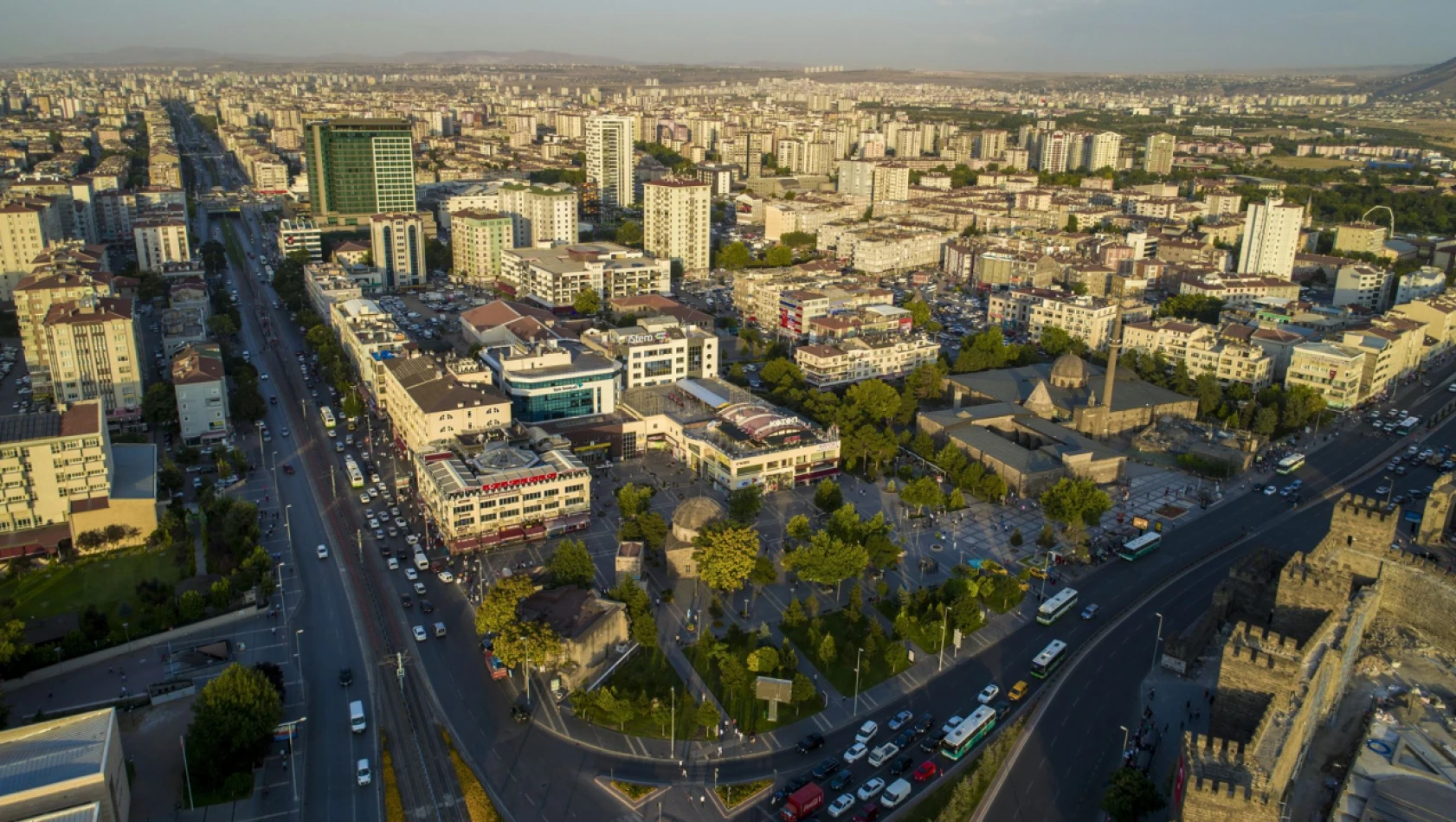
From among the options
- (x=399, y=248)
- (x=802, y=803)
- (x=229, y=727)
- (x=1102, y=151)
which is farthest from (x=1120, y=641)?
(x=1102, y=151)

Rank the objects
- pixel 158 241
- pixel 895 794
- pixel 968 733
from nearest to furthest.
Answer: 1. pixel 895 794
2. pixel 968 733
3. pixel 158 241

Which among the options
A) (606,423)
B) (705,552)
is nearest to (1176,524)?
(705,552)

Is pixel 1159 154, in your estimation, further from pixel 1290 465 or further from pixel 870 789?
pixel 870 789

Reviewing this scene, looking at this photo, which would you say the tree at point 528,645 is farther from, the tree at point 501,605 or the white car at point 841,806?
the white car at point 841,806

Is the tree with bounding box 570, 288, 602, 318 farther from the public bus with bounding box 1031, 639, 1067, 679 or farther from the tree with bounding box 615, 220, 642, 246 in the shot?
the public bus with bounding box 1031, 639, 1067, 679

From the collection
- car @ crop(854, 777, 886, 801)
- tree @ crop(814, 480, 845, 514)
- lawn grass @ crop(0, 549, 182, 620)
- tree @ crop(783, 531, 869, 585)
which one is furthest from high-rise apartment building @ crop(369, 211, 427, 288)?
car @ crop(854, 777, 886, 801)

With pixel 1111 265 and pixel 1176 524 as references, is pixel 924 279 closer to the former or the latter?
pixel 1111 265

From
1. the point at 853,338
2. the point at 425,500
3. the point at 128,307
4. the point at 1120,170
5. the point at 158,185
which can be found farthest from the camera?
the point at 1120,170
